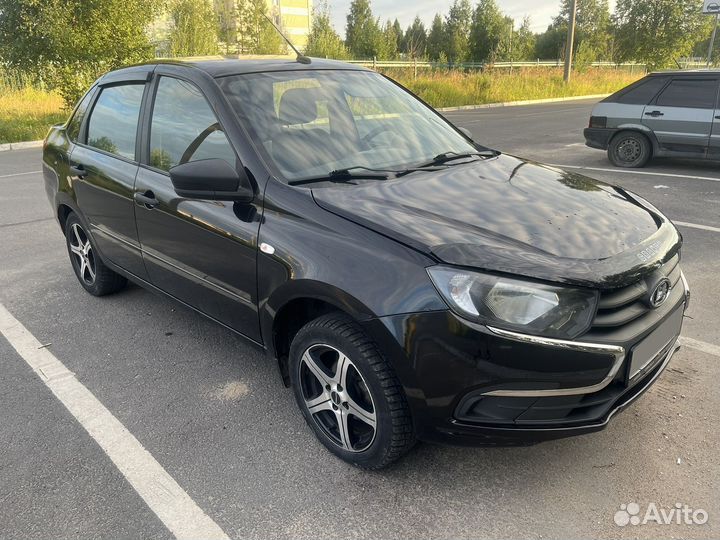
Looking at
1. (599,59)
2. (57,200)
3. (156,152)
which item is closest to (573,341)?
(156,152)

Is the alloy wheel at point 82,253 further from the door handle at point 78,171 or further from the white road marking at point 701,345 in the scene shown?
the white road marking at point 701,345

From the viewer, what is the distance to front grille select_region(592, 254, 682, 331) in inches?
78.9

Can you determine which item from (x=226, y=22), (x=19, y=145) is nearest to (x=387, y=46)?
(x=226, y=22)

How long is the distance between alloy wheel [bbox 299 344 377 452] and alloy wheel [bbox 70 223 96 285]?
8.43ft

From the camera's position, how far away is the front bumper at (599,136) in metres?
9.12

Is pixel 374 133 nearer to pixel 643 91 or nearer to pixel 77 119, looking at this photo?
pixel 77 119

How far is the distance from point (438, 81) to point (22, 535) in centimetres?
2383

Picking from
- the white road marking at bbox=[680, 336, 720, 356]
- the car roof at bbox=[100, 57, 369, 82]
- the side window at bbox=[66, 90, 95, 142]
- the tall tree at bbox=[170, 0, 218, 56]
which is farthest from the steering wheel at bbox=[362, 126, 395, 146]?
the tall tree at bbox=[170, 0, 218, 56]

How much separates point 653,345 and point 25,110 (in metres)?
19.0

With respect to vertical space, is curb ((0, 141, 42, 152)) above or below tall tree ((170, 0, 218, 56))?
below

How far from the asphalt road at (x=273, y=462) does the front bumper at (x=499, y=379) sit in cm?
37

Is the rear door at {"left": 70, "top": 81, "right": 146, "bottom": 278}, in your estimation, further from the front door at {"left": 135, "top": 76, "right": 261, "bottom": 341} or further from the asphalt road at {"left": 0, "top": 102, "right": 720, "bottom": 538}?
the asphalt road at {"left": 0, "top": 102, "right": 720, "bottom": 538}

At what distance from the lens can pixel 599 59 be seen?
138ft

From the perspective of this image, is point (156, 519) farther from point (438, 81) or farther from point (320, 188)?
point (438, 81)
